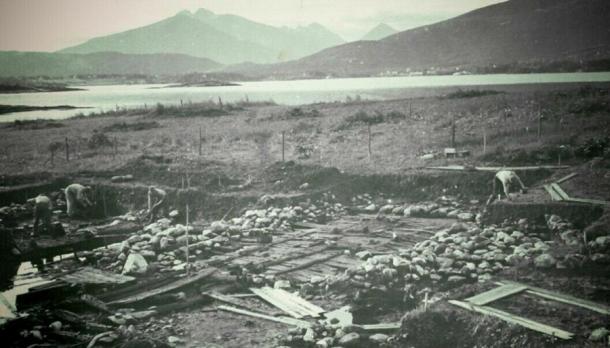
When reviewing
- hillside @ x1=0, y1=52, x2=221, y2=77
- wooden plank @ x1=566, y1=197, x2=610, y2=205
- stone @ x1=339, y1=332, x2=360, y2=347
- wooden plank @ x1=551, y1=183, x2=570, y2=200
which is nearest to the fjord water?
hillside @ x1=0, y1=52, x2=221, y2=77

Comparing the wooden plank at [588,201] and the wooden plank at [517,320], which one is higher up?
the wooden plank at [588,201]

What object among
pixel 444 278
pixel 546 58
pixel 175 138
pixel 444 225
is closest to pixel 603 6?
pixel 546 58

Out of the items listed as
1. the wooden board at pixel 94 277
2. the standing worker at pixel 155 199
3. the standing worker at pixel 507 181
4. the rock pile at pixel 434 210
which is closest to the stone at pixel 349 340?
the wooden board at pixel 94 277

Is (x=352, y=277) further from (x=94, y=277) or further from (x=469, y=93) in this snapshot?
(x=469, y=93)

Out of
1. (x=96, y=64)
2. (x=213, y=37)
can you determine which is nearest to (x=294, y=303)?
(x=213, y=37)

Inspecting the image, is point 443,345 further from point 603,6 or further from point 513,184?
point 603,6

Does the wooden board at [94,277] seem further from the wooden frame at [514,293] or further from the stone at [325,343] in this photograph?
the wooden frame at [514,293]

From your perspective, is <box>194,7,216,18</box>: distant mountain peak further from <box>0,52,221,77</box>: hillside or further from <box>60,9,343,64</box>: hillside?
<box>0,52,221,77</box>: hillside
